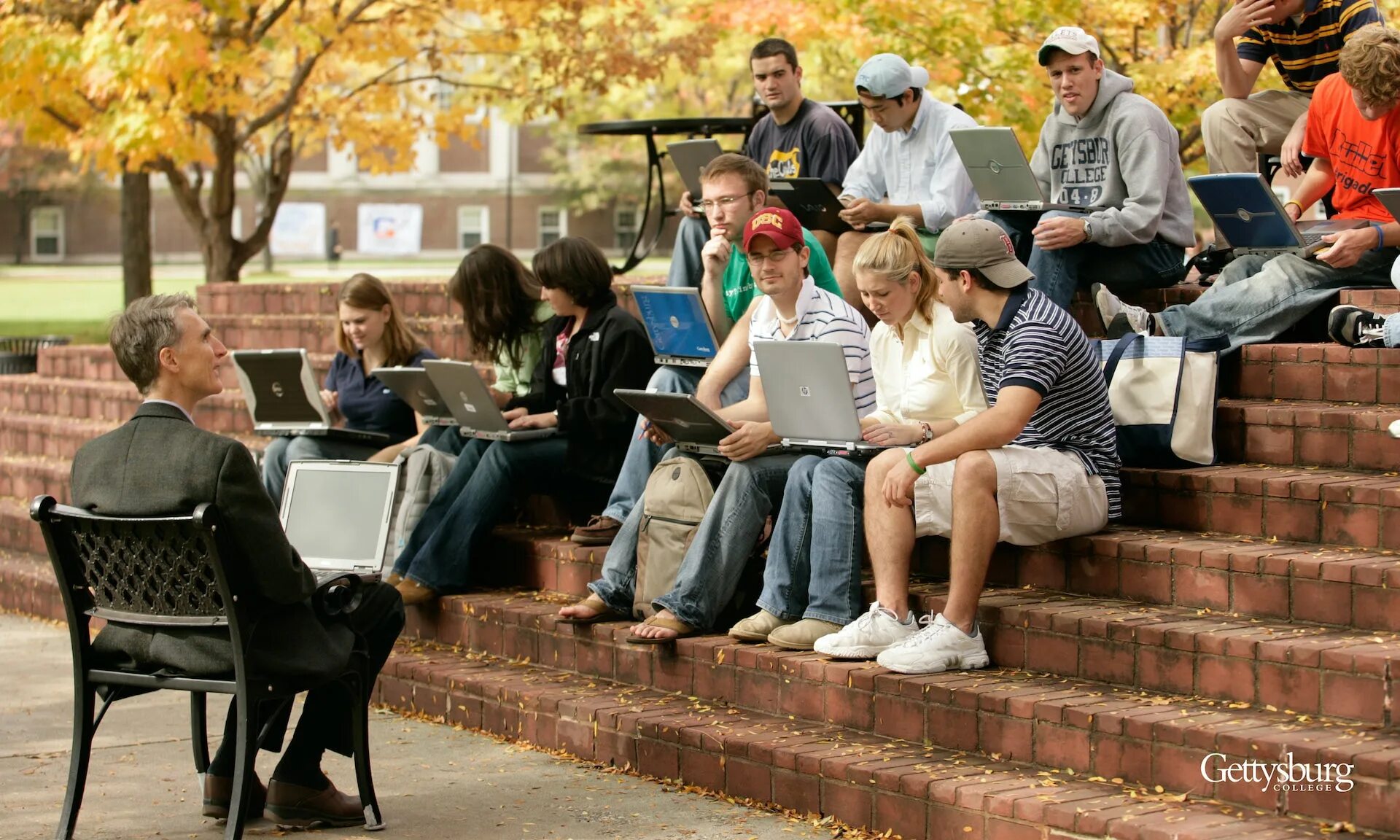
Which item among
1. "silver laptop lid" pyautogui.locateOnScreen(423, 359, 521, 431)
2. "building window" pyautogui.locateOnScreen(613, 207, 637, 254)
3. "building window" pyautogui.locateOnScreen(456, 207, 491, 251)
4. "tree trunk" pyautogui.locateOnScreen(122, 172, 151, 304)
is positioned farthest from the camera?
"building window" pyautogui.locateOnScreen(456, 207, 491, 251)

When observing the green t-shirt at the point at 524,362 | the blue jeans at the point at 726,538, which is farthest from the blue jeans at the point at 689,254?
the blue jeans at the point at 726,538

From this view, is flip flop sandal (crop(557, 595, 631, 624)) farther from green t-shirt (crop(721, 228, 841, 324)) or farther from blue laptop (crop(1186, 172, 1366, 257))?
blue laptop (crop(1186, 172, 1366, 257))

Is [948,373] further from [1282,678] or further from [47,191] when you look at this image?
[47,191]

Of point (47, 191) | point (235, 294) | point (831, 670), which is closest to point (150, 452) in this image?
point (831, 670)

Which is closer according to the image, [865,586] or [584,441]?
[865,586]

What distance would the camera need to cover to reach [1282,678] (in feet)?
16.0

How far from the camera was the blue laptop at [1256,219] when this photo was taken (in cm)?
673

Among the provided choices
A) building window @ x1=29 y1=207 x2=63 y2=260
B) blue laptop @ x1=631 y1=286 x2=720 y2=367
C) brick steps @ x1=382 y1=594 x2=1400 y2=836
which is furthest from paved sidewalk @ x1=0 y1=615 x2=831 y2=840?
building window @ x1=29 y1=207 x2=63 y2=260

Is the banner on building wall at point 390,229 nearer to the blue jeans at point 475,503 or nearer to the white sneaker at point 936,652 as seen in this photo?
the blue jeans at point 475,503

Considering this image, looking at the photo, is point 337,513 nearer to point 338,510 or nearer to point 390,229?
point 338,510

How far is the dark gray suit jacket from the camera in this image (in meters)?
4.73

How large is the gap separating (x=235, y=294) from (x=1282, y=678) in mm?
8741

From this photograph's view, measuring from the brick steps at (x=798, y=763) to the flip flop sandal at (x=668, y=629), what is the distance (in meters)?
0.20

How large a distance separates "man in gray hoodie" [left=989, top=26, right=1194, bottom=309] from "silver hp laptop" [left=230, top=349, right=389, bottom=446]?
126 inches
